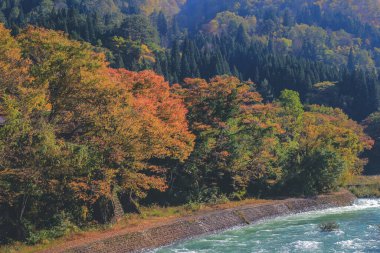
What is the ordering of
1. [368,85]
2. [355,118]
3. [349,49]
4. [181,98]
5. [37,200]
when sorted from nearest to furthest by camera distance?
[37,200] → [181,98] → [355,118] → [368,85] → [349,49]

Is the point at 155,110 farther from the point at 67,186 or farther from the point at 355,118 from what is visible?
the point at 355,118

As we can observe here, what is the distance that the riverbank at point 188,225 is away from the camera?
2531 cm

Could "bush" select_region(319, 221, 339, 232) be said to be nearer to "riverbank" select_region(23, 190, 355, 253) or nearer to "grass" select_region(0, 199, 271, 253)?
"riverbank" select_region(23, 190, 355, 253)

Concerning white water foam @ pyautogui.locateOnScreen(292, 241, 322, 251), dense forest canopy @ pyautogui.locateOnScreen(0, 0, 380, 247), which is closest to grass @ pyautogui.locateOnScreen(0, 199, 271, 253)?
dense forest canopy @ pyautogui.locateOnScreen(0, 0, 380, 247)

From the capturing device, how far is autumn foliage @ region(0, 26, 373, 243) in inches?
997

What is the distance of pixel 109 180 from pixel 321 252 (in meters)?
13.4

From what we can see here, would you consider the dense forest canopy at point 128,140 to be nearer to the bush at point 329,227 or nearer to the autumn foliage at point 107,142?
the autumn foliage at point 107,142

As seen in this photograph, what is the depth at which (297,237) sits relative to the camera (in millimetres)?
28391

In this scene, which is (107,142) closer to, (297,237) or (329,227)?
(297,237)

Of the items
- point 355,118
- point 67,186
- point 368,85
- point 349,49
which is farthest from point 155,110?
point 349,49

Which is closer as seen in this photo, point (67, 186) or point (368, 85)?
point (67, 186)

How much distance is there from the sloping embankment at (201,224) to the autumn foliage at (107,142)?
10.2ft

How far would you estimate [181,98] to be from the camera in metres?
42.2

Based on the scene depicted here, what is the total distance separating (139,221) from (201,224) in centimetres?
438
